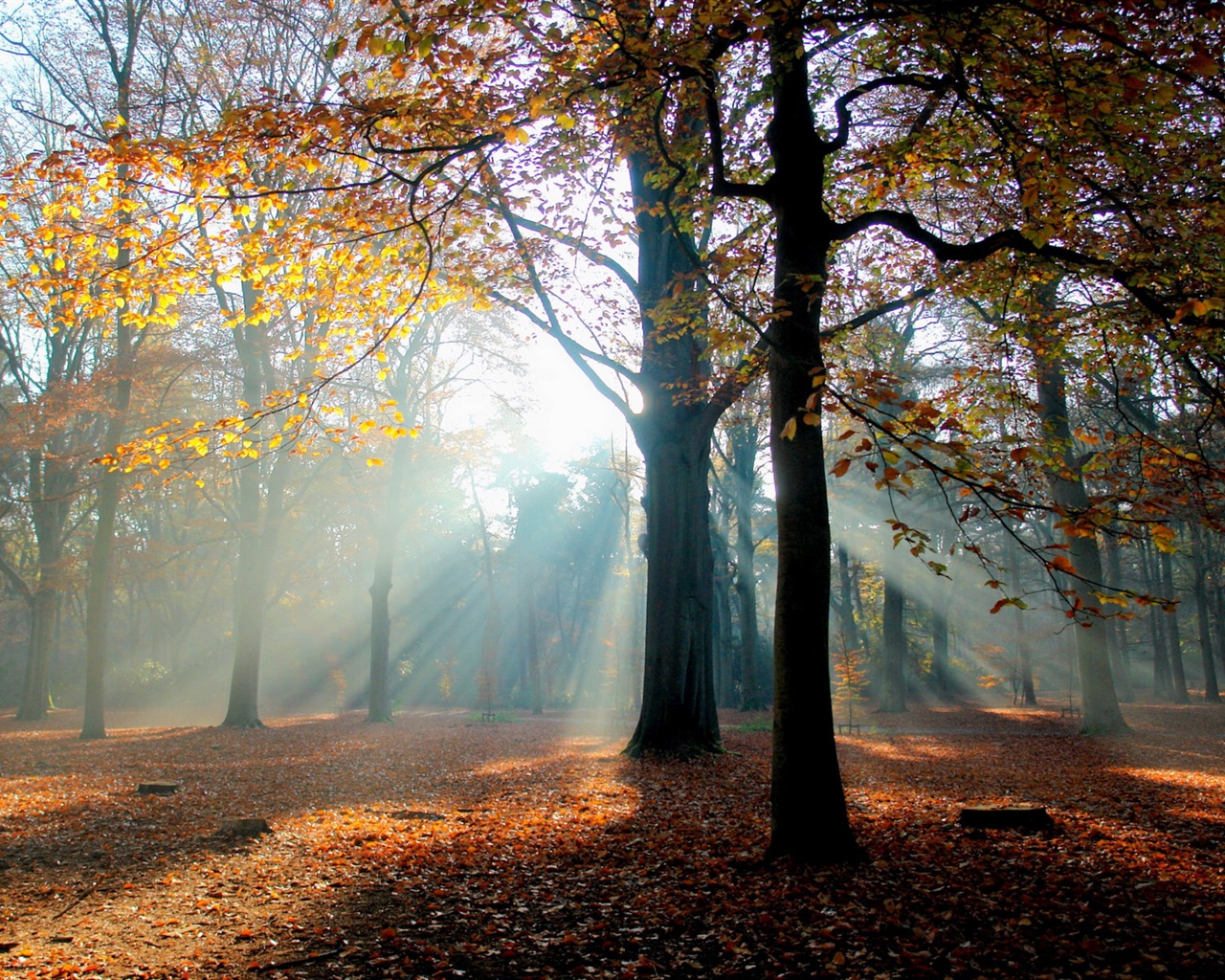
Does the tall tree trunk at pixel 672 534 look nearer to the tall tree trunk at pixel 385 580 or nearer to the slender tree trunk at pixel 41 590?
the tall tree trunk at pixel 385 580

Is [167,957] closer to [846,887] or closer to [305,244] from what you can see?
[846,887]

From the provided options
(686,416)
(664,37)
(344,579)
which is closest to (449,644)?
(344,579)

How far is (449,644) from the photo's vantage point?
38031mm

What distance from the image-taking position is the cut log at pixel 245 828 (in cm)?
642

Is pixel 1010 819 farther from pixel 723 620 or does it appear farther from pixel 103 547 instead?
pixel 723 620

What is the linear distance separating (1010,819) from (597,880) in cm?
313

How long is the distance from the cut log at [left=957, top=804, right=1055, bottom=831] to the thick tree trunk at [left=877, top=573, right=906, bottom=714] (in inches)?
714

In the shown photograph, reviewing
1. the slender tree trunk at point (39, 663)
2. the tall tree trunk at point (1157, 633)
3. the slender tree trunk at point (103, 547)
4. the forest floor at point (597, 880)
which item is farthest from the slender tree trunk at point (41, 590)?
the tall tree trunk at point (1157, 633)

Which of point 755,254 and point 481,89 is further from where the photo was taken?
point 755,254

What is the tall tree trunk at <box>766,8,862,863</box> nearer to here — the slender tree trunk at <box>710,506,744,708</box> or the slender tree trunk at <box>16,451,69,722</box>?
the slender tree trunk at <box>710,506,744,708</box>

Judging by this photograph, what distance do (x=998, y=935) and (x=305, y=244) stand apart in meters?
7.16

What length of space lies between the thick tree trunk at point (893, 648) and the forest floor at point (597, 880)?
13.5m

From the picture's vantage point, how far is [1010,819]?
6035mm

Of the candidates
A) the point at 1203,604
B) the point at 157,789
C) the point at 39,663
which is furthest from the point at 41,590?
the point at 1203,604
